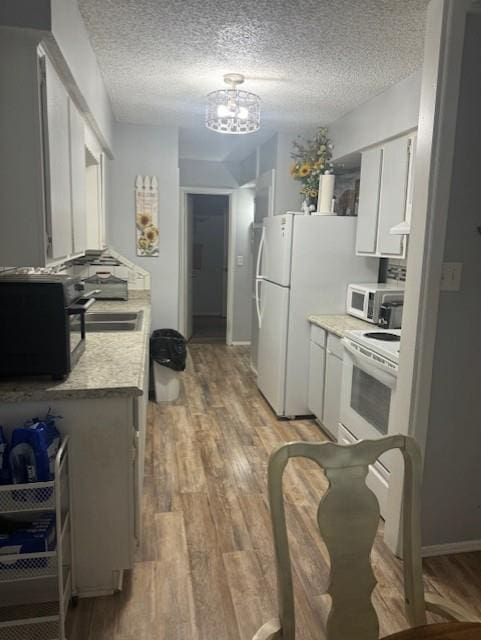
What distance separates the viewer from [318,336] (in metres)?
3.59

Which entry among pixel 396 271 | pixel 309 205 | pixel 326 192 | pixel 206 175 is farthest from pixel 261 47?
pixel 206 175

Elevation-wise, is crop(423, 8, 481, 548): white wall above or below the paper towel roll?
below

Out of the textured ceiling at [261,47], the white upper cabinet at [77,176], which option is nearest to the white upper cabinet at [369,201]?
the textured ceiling at [261,47]

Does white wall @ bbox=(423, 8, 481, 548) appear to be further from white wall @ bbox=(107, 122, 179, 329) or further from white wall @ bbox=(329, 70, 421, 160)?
white wall @ bbox=(107, 122, 179, 329)

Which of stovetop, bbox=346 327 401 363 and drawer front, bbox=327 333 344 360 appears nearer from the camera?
stovetop, bbox=346 327 401 363

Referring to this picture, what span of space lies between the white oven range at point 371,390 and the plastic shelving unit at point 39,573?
1481mm

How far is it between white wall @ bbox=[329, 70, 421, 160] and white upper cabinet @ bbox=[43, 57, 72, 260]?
1.96 metres

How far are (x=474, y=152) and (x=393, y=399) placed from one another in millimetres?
1172

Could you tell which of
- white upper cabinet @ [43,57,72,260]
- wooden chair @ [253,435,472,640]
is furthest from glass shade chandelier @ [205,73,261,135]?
wooden chair @ [253,435,472,640]

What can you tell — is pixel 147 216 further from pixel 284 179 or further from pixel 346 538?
pixel 346 538

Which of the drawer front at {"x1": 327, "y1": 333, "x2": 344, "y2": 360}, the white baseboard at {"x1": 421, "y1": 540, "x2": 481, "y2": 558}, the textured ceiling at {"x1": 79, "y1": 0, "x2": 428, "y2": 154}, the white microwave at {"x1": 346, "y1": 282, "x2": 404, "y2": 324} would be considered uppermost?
the textured ceiling at {"x1": 79, "y1": 0, "x2": 428, "y2": 154}

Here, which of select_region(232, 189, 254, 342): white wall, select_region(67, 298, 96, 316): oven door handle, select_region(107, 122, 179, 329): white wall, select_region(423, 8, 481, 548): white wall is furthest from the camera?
select_region(232, 189, 254, 342): white wall

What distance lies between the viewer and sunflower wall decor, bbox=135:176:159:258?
170 inches

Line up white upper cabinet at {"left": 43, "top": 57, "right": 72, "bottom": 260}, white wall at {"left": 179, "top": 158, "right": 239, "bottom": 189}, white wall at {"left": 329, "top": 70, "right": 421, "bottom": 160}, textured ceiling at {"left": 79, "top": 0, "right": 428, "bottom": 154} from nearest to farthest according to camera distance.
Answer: white upper cabinet at {"left": 43, "top": 57, "right": 72, "bottom": 260} → textured ceiling at {"left": 79, "top": 0, "right": 428, "bottom": 154} → white wall at {"left": 329, "top": 70, "right": 421, "bottom": 160} → white wall at {"left": 179, "top": 158, "right": 239, "bottom": 189}
